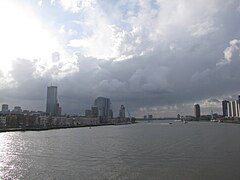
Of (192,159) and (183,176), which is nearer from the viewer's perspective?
(183,176)

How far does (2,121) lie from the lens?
154 metres

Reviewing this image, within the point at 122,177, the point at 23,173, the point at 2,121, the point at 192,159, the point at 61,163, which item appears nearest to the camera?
the point at 122,177

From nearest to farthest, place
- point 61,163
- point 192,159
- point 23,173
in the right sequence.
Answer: point 23,173, point 61,163, point 192,159

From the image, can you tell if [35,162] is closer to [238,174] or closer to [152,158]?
[152,158]

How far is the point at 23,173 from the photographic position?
1001 inches

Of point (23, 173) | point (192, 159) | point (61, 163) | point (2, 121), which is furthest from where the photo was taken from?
point (2, 121)

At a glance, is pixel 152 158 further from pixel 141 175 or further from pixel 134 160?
pixel 141 175

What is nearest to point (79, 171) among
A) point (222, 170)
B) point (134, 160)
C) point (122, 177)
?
point (122, 177)

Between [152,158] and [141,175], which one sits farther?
[152,158]

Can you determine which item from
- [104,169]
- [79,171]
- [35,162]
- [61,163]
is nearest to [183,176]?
[104,169]

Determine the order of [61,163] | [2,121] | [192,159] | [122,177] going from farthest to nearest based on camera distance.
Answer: [2,121] < [192,159] < [61,163] < [122,177]

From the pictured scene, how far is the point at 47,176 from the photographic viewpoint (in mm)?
24047

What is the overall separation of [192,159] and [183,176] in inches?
375

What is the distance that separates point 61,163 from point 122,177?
9838mm
